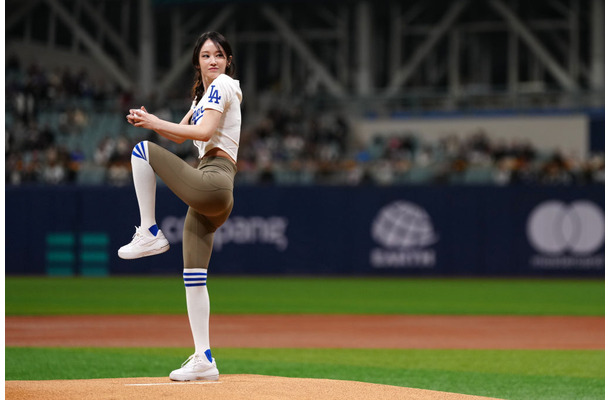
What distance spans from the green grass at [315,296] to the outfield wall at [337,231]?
0.35m

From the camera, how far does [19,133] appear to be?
76.8 ft

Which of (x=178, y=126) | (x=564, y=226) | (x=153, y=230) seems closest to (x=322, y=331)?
(x=153, y=230)

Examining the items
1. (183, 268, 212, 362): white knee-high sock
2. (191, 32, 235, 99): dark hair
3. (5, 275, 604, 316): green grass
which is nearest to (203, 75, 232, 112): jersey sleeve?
(191, 32, 235, 99): dark hair

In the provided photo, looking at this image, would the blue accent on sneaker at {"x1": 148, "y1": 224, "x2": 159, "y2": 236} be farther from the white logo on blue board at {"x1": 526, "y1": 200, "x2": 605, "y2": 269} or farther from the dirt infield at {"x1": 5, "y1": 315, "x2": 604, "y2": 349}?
the white logo on blue board at {"x1": 526, "y1": 200, "x2": 605, "y2": 269}

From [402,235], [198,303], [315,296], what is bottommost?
[315,296]

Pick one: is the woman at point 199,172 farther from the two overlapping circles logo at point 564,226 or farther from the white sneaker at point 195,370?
the two overlapping circles logo at point 564,226

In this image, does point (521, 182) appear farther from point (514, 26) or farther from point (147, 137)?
point (514, 26)

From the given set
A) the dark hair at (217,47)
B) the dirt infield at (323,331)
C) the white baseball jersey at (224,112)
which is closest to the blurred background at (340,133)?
the dirt infield at (323,331)

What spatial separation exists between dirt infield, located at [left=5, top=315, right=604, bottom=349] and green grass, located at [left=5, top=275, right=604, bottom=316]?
0.89 m

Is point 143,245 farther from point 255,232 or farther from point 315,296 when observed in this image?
point 255,232

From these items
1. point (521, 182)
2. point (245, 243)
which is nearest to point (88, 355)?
point (245, 243)

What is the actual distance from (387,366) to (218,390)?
370 centimetres

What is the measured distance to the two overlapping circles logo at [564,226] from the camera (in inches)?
776

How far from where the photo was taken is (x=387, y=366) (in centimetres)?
876
